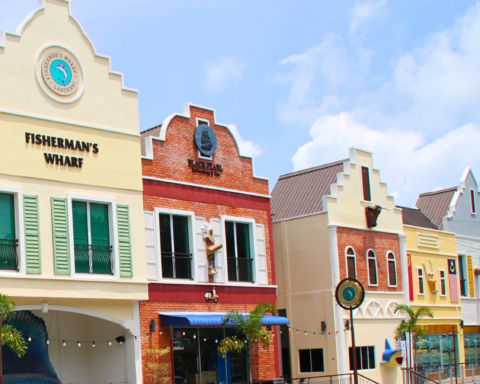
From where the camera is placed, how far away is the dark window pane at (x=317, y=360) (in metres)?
28.9

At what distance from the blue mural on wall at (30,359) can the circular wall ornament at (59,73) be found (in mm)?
6232

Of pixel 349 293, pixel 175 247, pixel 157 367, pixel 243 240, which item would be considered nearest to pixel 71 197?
pixel 175 247

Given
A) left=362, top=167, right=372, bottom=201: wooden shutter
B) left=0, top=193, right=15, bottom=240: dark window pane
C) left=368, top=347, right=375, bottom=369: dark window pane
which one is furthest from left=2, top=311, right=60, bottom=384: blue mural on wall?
left=362, top=167, right=372, bottom=201: wooden shutter

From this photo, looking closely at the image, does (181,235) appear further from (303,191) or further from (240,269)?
(303,191)

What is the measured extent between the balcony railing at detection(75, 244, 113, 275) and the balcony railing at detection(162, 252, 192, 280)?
2540 millimetres

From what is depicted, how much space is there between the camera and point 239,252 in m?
Result: 25.5

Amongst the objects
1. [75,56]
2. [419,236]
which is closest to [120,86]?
[75,56]

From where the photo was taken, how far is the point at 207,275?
23.9 m

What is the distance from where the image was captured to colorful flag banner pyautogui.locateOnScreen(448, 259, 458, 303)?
121 ft

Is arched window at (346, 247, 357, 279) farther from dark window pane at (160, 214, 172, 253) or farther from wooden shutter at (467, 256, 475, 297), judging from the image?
wooden shutter at (467, 256, 475, 297)

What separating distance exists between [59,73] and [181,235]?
6616mm

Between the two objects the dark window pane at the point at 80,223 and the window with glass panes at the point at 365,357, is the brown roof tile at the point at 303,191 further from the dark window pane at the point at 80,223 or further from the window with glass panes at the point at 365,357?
the dark window pane at the point at 80,223

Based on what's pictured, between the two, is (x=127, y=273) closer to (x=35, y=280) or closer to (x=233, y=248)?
(x=35, y=280)

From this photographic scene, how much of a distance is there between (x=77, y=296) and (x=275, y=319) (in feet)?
26.2
